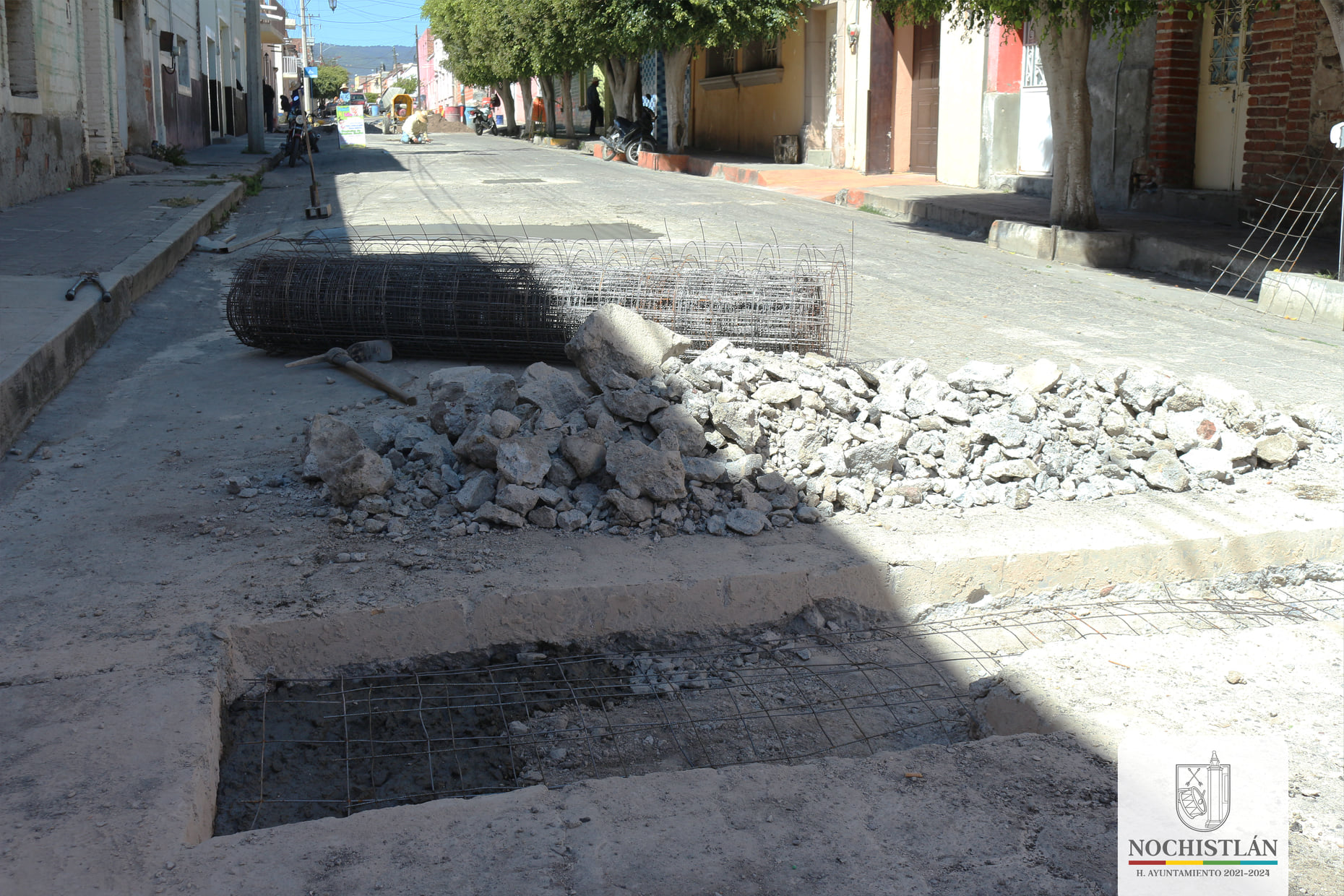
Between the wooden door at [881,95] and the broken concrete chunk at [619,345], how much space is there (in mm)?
17800

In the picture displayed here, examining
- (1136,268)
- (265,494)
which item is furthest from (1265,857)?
(1136,268)

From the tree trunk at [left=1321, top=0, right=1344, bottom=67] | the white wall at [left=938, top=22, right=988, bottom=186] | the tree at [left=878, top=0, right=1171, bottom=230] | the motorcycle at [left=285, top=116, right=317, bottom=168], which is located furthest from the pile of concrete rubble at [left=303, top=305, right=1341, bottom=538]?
the motorcycle at [left=285, top=116, right=317, bottom=168]

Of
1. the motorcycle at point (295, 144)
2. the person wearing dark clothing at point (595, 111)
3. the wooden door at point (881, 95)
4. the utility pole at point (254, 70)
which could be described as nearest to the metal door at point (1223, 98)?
the wooden door at point (881, 95)

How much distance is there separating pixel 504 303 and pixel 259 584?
9.71 feet

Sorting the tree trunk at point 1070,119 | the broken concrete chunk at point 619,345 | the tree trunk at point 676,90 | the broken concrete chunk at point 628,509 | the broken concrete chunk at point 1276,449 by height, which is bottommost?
the broken concrete chunk at point 628,509

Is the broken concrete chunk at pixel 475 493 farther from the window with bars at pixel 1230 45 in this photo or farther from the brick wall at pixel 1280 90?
the window with bars at pixel 1230 45

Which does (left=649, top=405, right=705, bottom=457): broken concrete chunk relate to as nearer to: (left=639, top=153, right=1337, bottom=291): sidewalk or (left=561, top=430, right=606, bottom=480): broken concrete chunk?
(left=561, top=430, right=606, bottom=480): broken concrete chunk

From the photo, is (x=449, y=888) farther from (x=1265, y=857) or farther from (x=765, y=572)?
(x=765, y=572)

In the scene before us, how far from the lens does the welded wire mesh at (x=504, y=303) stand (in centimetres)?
587

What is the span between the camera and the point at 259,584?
3.32 m

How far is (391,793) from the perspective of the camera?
110 inches

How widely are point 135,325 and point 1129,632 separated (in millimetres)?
6185

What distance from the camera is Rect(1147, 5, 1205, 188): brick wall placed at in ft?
44.2

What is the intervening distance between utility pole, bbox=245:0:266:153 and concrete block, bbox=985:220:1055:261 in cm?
1837
